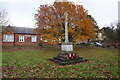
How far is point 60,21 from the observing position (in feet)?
47.2

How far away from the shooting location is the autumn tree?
1476 centimetres

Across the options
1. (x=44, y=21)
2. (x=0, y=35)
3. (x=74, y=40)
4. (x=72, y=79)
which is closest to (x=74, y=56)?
(x=72, y=79)

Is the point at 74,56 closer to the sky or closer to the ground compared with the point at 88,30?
closer to the ground

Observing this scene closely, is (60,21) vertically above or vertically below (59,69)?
above

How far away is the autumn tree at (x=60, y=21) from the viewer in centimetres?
1476

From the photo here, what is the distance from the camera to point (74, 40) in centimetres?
1496

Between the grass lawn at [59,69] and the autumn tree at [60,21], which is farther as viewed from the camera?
the autumn tree at [60,21]

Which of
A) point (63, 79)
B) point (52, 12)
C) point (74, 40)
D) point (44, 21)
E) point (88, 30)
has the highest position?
point (52, 12)

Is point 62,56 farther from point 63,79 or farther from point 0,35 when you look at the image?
point 0,35

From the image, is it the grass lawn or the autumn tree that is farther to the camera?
the autumn tree

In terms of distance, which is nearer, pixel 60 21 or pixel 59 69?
pixel 59 69

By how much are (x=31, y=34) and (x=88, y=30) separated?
1781 cm

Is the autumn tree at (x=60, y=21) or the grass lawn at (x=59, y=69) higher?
the autumn tree at (x=60, y=21)

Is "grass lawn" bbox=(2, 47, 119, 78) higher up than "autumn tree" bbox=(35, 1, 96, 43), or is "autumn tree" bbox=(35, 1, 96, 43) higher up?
"autumn tree" bbox=(35, 1, 96, 43)
